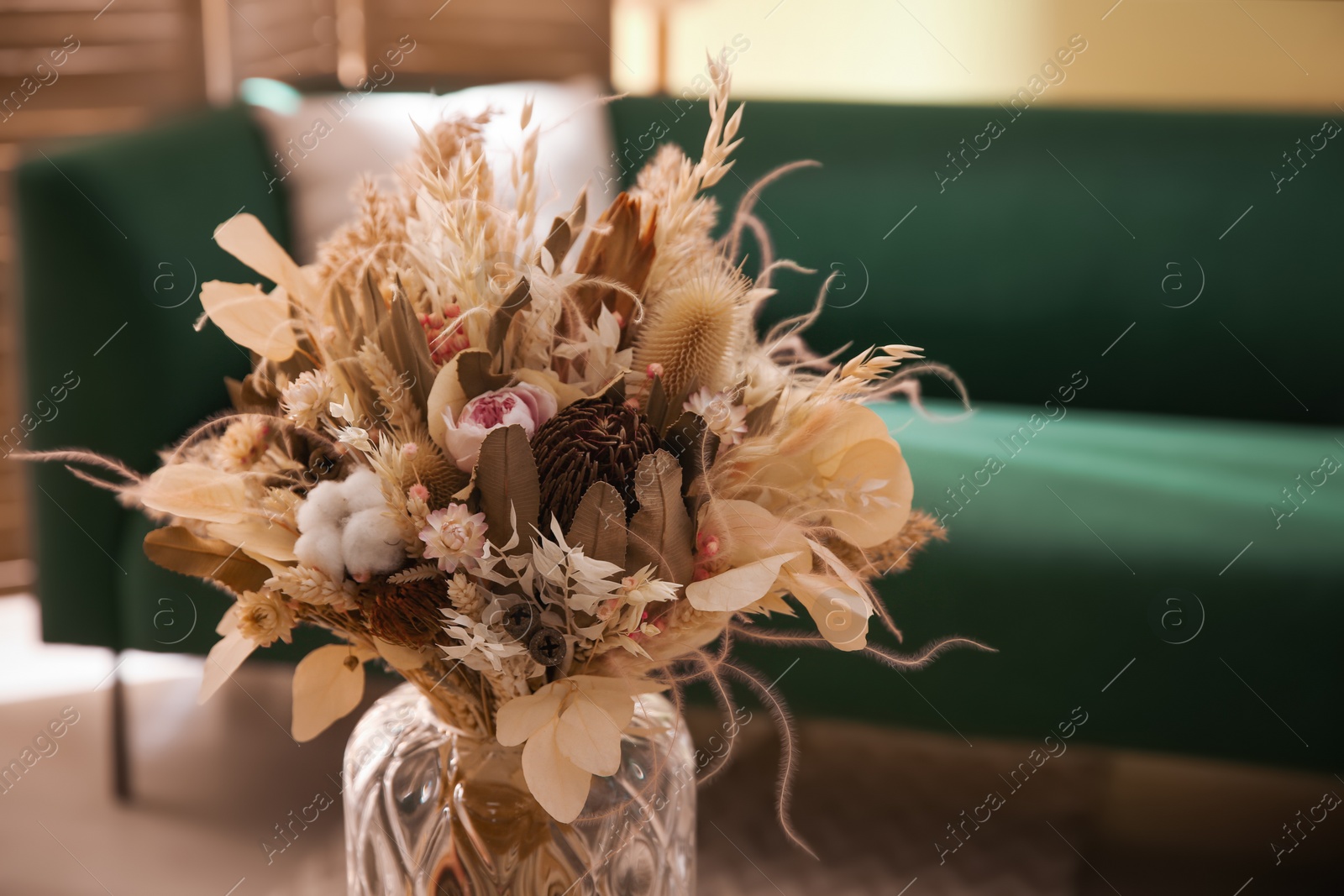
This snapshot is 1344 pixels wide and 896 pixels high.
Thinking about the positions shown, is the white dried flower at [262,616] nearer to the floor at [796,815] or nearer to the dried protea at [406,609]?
the dried protea at [406,609]

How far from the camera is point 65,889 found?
1293mm

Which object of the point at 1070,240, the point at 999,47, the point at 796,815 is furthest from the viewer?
the point at 999,47

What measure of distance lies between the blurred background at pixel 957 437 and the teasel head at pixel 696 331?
1.60ft

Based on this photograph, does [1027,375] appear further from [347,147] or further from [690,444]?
[690,444]

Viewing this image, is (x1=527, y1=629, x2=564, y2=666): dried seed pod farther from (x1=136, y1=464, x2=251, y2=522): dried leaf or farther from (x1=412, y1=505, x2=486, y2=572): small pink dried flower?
(x1=136, y1=464, x2=251, y2=522): dried leaf

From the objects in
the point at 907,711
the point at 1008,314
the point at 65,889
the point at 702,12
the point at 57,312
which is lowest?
the point at 65,889

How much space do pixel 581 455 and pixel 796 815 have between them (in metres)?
1.09

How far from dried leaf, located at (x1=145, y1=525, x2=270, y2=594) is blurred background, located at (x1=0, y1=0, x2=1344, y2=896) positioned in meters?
0.54

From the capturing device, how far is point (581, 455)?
0.52 m

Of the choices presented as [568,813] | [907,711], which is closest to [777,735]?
[907,711]

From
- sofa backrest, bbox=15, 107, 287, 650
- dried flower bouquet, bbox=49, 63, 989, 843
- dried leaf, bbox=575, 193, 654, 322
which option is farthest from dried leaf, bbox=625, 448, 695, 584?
sofa backrest, bbox=15, 107, 287, 650

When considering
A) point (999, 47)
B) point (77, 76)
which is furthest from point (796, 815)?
point (77, 76)

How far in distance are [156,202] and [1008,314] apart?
1.29 meters

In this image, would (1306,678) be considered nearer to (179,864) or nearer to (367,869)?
(367,869)
